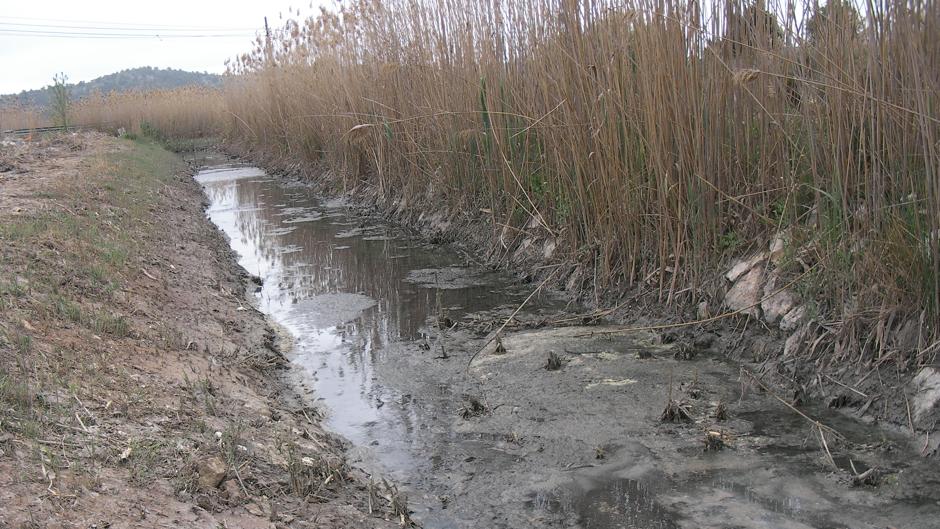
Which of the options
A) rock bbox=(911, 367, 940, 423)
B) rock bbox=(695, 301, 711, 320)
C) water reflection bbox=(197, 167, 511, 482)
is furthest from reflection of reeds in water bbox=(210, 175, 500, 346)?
rock bbox=(911, 367, 940, 423)

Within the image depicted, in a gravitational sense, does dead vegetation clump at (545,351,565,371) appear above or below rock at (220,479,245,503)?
below

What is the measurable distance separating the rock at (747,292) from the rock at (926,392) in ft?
2.77

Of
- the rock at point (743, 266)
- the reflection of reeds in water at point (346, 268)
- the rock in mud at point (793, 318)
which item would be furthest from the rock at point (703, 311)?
the reflection of reeds in water at point (346, 268)

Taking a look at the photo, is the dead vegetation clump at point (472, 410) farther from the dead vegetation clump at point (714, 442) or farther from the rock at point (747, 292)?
the rock at point (747, 292)

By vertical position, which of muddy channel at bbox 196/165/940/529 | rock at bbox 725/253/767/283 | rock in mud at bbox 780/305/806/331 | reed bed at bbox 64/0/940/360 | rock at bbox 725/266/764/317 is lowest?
muddy channel at bbox 196/165/940/529

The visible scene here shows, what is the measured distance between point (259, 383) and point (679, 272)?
2137mm

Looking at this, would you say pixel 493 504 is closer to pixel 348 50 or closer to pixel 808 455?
pixel 808 455

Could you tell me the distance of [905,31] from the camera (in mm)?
2527

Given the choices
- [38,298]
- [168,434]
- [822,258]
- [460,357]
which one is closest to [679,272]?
[822,258]

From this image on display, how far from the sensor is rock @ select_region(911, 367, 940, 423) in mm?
2502

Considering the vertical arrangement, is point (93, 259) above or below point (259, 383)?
above

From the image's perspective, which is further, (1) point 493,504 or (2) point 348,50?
(2) point 348,50

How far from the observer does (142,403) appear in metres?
2.55

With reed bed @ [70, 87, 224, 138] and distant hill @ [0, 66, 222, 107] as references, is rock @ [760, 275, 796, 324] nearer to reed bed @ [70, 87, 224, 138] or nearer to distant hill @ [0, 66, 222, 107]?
reed bed @ [70, 87, 224, 138]
